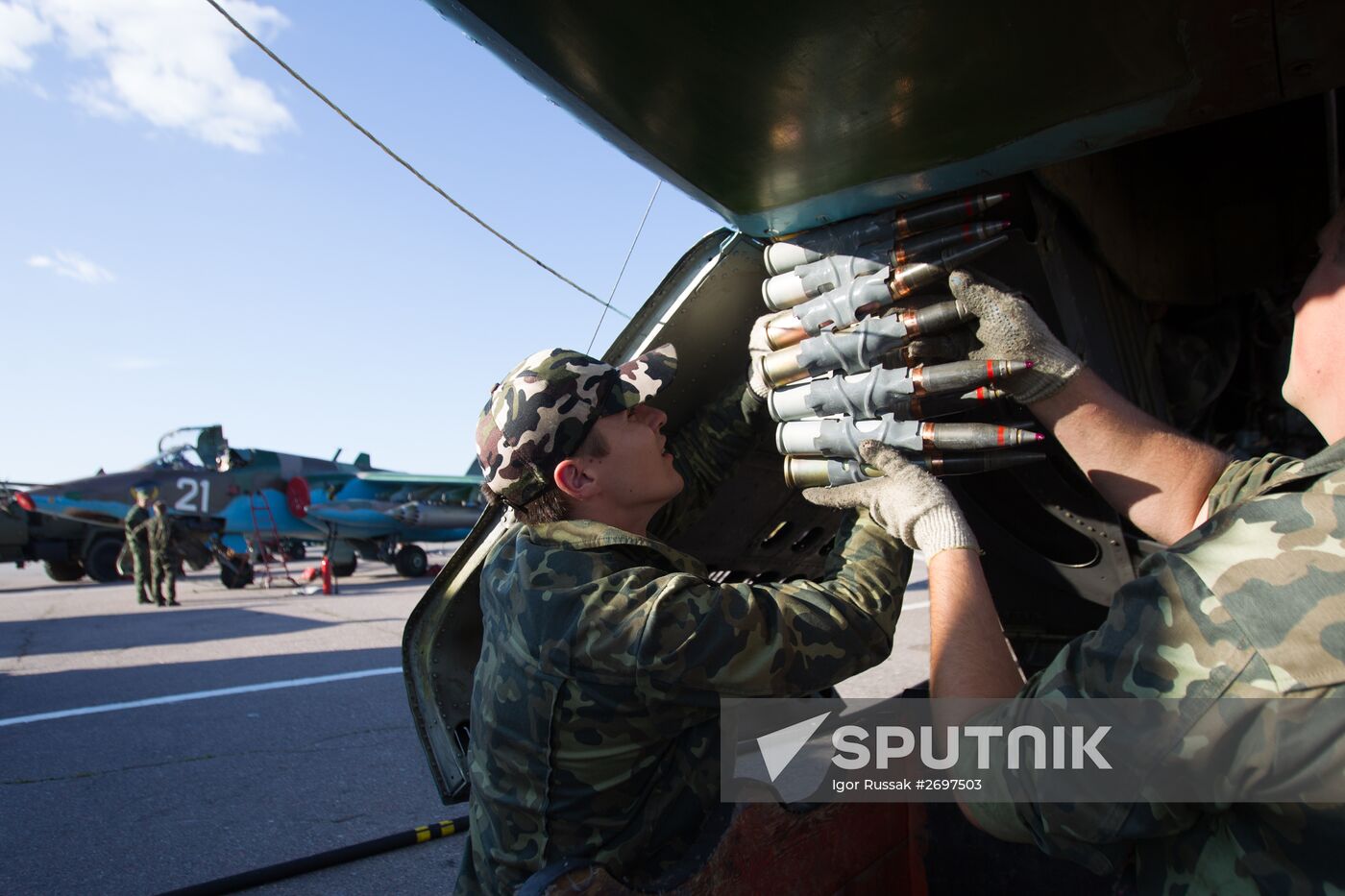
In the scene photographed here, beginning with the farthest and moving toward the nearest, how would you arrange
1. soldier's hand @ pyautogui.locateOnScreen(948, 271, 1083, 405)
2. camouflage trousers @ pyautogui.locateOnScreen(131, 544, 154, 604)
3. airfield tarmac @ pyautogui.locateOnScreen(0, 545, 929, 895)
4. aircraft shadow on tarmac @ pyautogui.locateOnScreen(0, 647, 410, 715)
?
camouflage trousers @ pyautogui.locateOnScreen(131, 544, 154, 604) < aircraft shadow on tarmac @ pyautogui.locateOnScreen(0, 647, 410, 715) < airfield tarmac @ pyautogui.locateOnScreen(0, 545, 929, 895) < soldier's hand @ pyautogui.locateOnScreen(948, 271, 1083, 405)

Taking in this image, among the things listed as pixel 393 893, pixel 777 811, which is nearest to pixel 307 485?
pixel 393 893

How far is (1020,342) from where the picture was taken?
1923 mm

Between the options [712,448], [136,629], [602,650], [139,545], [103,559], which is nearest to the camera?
[602,650]

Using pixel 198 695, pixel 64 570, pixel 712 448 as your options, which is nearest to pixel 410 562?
pixel 64 570

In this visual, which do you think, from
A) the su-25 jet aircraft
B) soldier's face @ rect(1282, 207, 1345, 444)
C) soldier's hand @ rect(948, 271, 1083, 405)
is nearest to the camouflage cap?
soldier's hand @ rect(948, 271, 1083, 405)

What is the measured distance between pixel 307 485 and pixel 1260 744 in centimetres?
2047

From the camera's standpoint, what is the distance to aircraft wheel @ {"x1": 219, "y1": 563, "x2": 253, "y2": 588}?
1745cm

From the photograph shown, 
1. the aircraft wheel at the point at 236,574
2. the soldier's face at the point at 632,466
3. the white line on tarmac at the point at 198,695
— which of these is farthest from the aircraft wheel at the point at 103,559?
the soldier's face at the point at 632,466

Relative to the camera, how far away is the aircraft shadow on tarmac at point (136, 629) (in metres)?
9.27

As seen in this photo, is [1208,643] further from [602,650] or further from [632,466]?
[632,466]

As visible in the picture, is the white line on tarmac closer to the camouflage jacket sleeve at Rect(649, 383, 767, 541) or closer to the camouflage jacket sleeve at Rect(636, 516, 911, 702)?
the camouflage jacket sleeve at Rect(649, 383, 767, 541)

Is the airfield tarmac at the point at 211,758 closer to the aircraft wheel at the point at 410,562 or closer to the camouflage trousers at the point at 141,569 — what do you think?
the camouflage trousers at the point at 141,569

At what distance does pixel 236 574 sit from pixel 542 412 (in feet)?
58.7

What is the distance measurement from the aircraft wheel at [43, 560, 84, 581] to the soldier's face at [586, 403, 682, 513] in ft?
70.1
